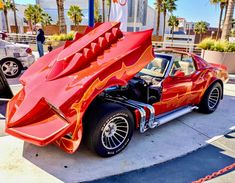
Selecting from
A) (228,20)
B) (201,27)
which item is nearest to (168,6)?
(201,27)

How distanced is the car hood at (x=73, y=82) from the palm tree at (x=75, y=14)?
3744 cm

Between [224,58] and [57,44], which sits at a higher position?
[57,44]

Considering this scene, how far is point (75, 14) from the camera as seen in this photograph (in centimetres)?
3844

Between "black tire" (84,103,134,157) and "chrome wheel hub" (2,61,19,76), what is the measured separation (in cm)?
518

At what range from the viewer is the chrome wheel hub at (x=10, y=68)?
6.90 meters

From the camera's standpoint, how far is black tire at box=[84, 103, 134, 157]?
271 centimetres

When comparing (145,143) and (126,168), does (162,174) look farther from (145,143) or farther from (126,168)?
(145,143)

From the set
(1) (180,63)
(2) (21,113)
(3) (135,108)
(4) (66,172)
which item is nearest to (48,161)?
(4) (66,172)

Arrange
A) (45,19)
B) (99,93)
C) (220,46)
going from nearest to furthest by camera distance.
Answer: (99,93), (220,46), (45,19)

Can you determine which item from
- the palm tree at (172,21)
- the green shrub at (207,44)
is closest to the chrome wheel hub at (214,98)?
the green shrub at (207,44)

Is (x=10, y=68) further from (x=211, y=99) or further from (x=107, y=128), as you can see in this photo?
(x=211, y=99)

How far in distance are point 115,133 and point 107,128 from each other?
18cm

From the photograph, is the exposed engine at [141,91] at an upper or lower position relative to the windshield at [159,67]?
lower

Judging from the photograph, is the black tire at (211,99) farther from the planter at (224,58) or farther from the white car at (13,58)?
the white car at (13,58)
